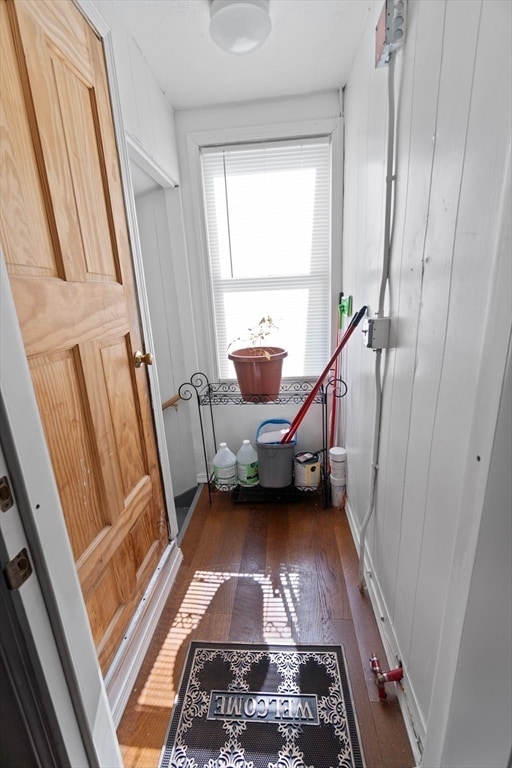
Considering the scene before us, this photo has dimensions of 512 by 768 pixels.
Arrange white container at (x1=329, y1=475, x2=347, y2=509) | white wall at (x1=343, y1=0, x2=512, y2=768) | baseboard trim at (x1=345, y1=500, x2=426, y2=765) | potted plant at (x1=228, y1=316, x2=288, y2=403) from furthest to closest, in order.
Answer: white container at (x1=329, y1=475, x2=347, y2=509) < potted plant at (x1=228, y1=316, x2=288, y2=403) < baseboard trim at (x1=345, y1=500, x2=426, y2=765) < white wall at (x1=343, y1=0, x2=512, y2=768)

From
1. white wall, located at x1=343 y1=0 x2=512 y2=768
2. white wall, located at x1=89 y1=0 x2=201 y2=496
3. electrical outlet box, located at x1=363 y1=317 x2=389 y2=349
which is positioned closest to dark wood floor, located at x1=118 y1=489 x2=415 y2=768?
white wall, located at x1=343 y1=0 x2=512 y2=768

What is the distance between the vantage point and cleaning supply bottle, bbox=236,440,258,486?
1.94m

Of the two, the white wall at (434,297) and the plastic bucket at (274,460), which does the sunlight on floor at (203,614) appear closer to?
the white wall at (434,297)

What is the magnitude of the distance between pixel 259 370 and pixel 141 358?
0.69 meters

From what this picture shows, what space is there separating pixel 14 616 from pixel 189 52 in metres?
1.89

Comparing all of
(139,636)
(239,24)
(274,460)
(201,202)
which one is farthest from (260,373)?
(239,24)

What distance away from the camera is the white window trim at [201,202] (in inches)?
66.4

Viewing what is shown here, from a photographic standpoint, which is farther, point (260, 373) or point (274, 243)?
point (274, 243)

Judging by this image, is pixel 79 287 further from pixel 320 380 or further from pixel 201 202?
pixel 201 202

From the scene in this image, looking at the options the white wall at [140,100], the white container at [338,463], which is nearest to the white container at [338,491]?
the white container at [338,463]

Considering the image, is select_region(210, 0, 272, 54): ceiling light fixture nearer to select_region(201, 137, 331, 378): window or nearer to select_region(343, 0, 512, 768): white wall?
select_region(343, 0, 512, 768): white wall

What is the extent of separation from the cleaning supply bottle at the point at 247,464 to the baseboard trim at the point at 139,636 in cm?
59

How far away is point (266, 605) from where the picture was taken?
1.32m

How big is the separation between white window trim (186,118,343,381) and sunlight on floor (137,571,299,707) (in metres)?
1.12
